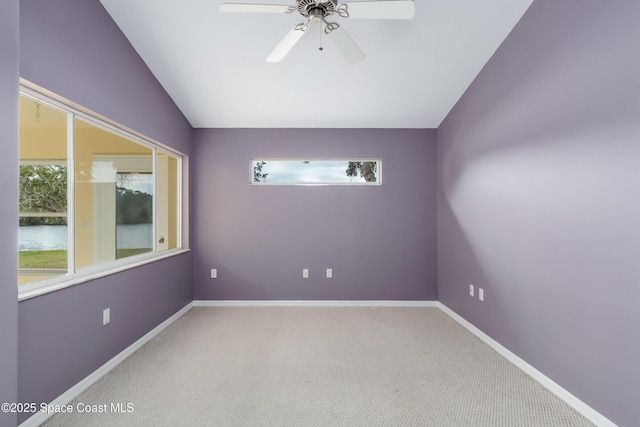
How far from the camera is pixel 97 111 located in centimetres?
210

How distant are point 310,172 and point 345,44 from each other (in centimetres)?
207

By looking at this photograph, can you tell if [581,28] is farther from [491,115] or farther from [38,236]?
[38,236]

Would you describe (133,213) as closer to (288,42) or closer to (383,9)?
(288,42)

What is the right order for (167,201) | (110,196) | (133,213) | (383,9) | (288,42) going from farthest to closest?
1. (167,201)
2. (133,213)
3. (110,196)
4. (288,42)
5. (383,9)

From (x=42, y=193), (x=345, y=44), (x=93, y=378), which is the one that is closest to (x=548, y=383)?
(x=345, y=44)

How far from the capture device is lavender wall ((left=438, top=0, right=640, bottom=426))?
1.57 meters

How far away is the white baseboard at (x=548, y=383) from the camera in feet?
5.55

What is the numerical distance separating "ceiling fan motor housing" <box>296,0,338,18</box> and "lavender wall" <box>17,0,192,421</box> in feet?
5.03

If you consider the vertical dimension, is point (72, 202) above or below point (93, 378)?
above

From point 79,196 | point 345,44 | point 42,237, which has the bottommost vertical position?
point 42,237

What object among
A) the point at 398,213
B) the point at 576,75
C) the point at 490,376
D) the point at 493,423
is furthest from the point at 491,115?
the point at 493,423

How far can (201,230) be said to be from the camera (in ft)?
12.4

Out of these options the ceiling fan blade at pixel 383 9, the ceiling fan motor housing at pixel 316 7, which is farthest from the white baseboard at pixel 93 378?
the ceiling fan blade at pixel 383 9

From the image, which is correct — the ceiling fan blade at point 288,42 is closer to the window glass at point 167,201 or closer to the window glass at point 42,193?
the window glass at point 42,193
